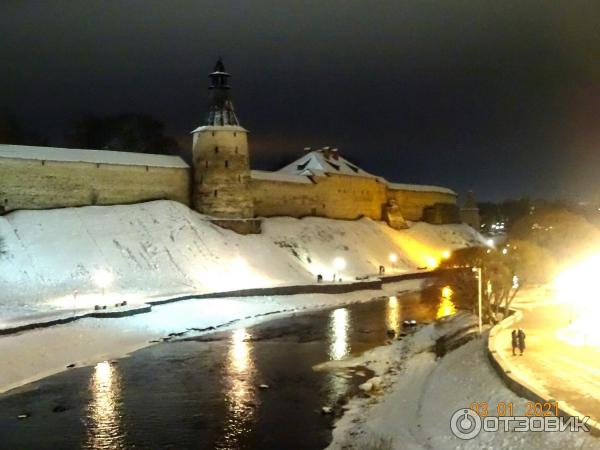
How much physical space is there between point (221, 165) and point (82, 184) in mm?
6859

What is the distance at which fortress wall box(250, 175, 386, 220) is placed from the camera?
3700 centimetres

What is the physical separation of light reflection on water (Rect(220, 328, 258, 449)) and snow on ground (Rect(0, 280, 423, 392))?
2.75m

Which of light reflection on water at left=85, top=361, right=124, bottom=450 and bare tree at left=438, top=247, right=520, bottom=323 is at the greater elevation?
bare tree at left=438, top=247, right=520, bottom=323

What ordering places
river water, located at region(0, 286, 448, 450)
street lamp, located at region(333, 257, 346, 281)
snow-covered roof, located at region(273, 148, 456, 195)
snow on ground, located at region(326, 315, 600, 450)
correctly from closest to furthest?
snow on ground, located at region(326, 315, 600, 450) → river water, located at region(0, 286, 448, 450) → street lamp, located at region(333, 257, 346, 281) → snow-covered roof, located at region(273, 148, 456, 195)

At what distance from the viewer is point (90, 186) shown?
2888cm

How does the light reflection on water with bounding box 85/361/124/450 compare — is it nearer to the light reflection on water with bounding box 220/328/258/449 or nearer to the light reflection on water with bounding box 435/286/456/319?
the light reflection on water with bounding box 220/328/258/449

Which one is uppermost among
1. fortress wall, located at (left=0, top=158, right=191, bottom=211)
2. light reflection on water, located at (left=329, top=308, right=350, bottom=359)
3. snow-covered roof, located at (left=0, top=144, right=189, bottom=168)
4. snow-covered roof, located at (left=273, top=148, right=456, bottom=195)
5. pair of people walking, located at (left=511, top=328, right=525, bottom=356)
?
snow-covered roof, located at (left=273, top=148, right=456, bottom=195)

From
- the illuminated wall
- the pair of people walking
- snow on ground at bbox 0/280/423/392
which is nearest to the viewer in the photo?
the pair of people walking

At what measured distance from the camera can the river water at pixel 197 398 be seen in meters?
10.9

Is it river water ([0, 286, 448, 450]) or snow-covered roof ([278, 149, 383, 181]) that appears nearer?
river water ([0, 286, 448, 450])

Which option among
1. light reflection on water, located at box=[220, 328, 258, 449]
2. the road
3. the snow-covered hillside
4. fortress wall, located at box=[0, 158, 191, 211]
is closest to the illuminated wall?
fortress wall, located at box=[0, 158, 191, 211]

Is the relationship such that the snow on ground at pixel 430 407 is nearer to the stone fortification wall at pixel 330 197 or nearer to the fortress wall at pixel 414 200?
the stone fortification wall at pixel 330 197

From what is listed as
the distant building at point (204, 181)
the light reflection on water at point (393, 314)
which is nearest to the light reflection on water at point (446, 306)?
the light reflection on water at point (393, 314)

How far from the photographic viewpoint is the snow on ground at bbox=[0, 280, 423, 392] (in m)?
15.6
